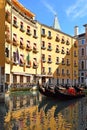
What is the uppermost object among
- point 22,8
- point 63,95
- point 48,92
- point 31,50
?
point 22,8

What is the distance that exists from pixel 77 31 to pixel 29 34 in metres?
21.1

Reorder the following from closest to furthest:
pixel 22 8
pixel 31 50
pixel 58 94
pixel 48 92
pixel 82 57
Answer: pixel 58 94 → pixel 48 92 → pixel 31 50 → pixel 22 8 → pixel 82 57

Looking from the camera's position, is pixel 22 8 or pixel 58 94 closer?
pixel 58 94

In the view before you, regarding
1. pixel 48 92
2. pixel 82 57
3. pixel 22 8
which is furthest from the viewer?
pixel 82 57

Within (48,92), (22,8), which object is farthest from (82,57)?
(48,92)

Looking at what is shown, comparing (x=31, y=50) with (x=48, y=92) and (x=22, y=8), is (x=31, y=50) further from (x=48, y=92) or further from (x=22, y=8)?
(x=48, y=92)

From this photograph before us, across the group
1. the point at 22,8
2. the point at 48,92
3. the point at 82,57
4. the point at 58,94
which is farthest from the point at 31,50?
the point at 82,57

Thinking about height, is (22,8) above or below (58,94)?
above

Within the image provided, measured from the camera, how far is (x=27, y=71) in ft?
114

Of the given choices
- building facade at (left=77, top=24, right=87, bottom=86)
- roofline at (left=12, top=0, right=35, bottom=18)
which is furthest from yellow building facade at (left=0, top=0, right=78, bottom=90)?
building facade at (left=77, top=24, right=87, bottom=86)

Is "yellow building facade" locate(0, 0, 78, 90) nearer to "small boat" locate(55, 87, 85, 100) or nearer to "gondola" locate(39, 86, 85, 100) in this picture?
"gondola" locate(39, 86, 85, 100)

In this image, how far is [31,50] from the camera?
3578 cm

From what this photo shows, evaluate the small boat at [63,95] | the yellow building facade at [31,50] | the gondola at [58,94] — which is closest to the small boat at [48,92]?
the gondola at [58,94]

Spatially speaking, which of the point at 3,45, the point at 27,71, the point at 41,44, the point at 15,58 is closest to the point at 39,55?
the point at 41,44
